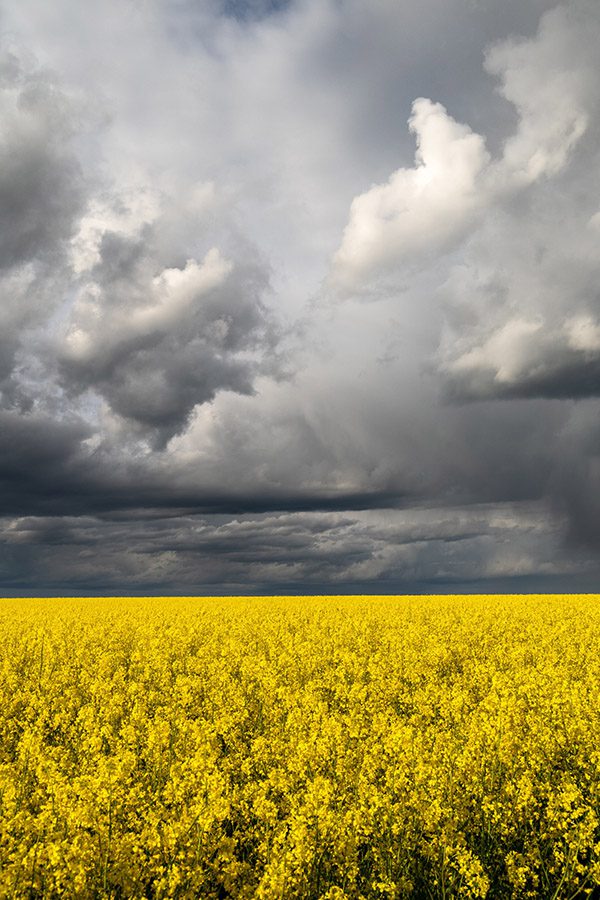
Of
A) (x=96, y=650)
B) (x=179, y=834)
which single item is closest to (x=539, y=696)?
(x=179, y=834)

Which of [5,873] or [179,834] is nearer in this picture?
[5,873]

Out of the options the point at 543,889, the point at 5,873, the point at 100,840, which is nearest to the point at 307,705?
the point at 543,889

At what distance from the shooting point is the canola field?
4957 mm

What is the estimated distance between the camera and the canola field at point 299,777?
4.96 m

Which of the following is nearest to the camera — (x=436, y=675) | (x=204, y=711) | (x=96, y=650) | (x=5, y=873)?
(x=5, y=873)

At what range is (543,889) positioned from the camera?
231 inches

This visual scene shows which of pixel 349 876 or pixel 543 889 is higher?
pixel 349 876

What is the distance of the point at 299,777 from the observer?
6445 mm

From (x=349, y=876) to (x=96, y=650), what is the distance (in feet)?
38.2

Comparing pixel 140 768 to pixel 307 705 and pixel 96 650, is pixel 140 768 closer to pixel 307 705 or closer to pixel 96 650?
pixel 307 705

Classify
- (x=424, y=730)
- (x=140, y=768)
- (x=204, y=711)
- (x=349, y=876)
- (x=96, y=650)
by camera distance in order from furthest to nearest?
1. (x=96, y=650)
2. (x=204, y=711)
3. (x=424, y=730)
4. (x=140, y=768)
5. (x=349, y=876)

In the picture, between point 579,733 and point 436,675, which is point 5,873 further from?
point 436,675

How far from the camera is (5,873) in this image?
4.29 metres

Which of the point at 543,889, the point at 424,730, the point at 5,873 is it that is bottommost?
the point at 543,889
